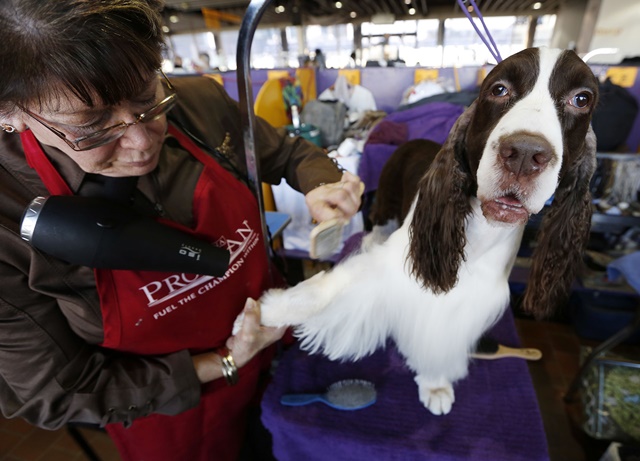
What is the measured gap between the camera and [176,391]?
0.89 meters

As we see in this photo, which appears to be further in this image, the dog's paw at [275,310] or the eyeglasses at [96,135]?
the dog's paw at [275,310]

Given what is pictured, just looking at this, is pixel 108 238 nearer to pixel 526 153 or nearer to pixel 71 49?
pixel 71 49

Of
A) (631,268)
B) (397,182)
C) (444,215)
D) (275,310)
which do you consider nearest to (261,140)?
(275,310)

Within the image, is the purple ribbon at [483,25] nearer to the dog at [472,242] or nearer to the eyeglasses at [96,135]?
the dog at [472,242]

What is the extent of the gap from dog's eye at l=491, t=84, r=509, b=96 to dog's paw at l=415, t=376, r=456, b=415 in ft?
2.39

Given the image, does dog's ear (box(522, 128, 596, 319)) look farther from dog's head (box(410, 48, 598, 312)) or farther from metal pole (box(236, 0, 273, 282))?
metal pole (box(236, 0, 273, 282))

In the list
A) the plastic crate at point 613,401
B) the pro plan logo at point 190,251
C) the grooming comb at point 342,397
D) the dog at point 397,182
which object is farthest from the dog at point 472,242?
the plastic crate at point 613,401

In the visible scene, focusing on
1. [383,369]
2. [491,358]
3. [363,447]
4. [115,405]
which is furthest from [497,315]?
[115,405]

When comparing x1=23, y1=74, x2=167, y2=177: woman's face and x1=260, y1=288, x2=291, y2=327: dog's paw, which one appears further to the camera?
x1=260, y1=288, x2=291, y2=327: dog's paw

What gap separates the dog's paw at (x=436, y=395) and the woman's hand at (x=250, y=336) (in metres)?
0.41

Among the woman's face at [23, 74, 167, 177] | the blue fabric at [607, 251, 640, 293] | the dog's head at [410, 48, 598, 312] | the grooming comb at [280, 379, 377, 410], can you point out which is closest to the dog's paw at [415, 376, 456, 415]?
the grooming comb at [280, 379, 377, 410]

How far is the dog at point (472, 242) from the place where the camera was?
592 millimetres

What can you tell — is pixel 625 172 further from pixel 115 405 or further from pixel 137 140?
pixel 115 405

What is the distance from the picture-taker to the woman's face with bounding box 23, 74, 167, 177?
61 cm
